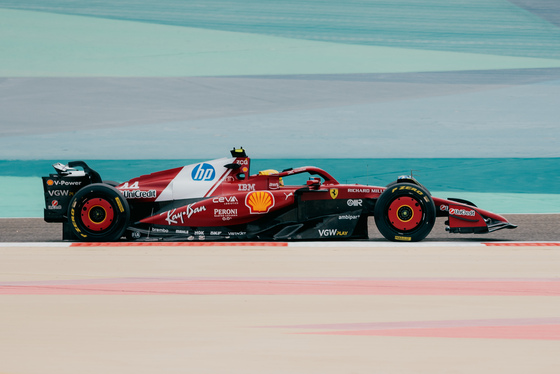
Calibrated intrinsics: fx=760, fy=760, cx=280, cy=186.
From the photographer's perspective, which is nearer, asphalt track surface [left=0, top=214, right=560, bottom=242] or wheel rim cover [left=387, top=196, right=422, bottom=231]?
wheel rim cover [left=387, top=196, right=422, bottom=231]

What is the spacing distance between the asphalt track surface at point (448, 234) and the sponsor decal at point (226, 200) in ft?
5.89

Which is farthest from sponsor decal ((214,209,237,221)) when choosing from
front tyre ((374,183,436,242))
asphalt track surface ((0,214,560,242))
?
asphalt track surface ((0,214,560,242))

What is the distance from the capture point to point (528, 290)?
17.1 feet

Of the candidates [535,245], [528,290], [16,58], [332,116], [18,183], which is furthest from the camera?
[16,58]

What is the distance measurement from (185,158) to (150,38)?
25.9 feet

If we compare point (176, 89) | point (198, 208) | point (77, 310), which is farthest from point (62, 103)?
point (77, 310)

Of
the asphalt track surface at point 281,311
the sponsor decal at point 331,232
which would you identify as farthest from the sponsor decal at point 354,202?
the asphalt track surface at point 281,311

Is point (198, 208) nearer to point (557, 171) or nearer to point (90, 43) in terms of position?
point (557, 171)

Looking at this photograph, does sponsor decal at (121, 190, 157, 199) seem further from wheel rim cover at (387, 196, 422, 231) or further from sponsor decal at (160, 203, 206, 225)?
wheel rim cover at (387, 196, 422, 231)

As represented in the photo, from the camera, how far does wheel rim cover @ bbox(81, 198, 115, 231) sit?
354 inches

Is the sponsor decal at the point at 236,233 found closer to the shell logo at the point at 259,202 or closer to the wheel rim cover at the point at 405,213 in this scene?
the shell logo at the point at 259,202

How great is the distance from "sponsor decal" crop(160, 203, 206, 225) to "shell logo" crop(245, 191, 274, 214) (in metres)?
0.54

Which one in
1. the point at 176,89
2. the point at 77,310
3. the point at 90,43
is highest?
the point at 90,43

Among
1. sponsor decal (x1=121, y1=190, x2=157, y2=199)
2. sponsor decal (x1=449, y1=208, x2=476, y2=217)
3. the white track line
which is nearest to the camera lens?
the white track line
